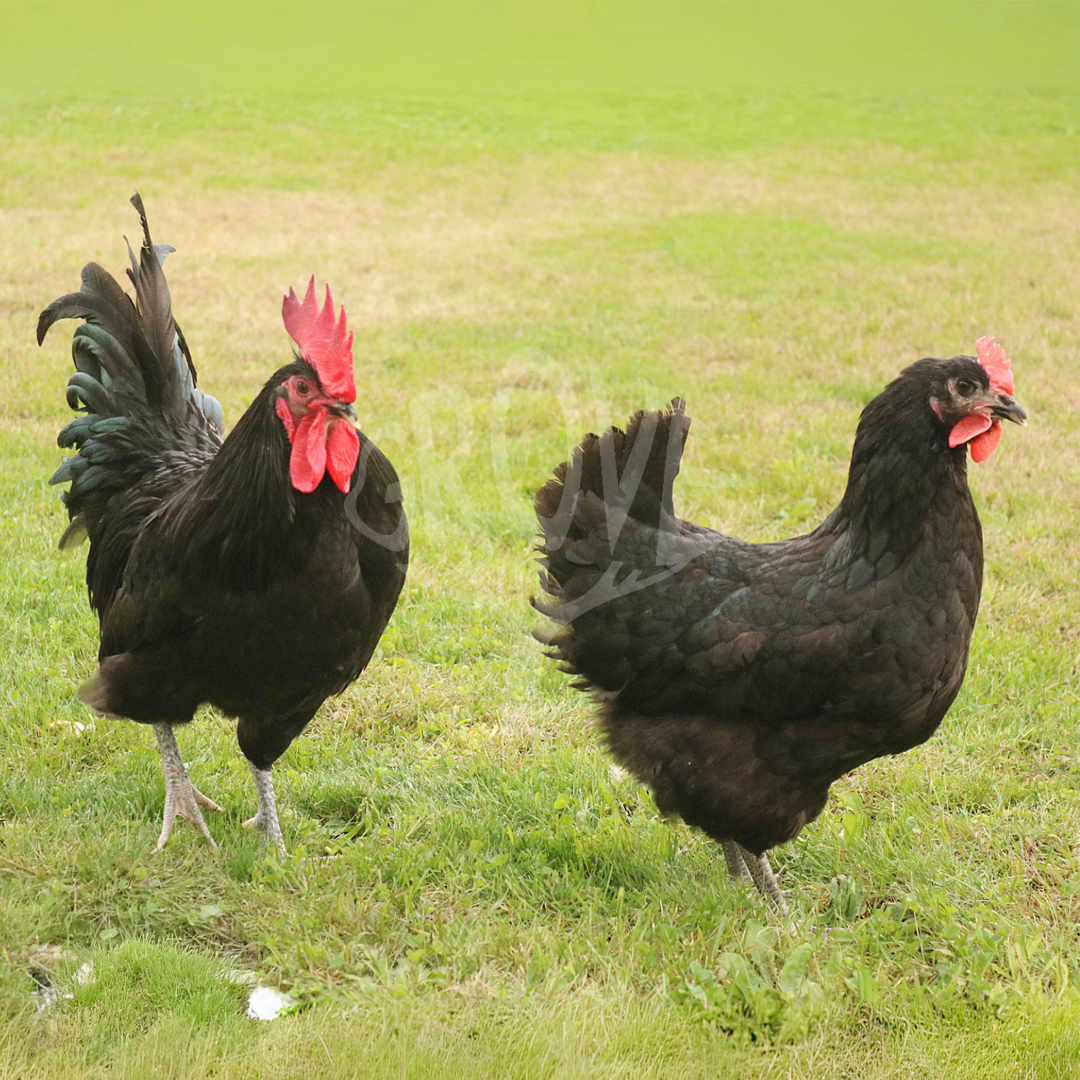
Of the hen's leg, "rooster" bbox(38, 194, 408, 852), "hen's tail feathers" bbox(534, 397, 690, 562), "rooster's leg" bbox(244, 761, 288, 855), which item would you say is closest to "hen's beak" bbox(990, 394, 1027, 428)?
"hen's tail feathers" bbox(534, 397, 690, 562)

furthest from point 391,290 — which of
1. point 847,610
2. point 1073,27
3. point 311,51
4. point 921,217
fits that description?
point 1073,27

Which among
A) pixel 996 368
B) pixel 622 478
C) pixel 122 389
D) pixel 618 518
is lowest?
pixel 618 518

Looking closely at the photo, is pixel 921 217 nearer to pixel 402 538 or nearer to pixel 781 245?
pixel 781 245

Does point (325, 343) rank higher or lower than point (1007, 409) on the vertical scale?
higher

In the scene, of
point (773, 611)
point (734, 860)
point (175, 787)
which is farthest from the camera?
point (175, 787)

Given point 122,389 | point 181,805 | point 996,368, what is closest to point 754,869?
point 996,368

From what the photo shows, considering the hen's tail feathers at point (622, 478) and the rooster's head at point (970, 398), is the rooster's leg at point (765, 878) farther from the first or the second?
the rooster's head at point (970, 398)

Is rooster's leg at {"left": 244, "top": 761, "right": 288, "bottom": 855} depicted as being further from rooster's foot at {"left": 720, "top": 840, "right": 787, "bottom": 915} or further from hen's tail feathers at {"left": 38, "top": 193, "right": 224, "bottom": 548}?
rooster's foot at {"left": 720, "top": 840, "right": 787, "bottom": 915}

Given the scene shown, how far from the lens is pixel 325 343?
362 centimetres

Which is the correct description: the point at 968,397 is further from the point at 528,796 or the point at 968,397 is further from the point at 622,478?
the point at 528,796

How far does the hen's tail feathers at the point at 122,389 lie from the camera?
4.54m

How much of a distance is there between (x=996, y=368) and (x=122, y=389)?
3.42 metres

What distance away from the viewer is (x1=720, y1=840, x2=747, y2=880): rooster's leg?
428cm

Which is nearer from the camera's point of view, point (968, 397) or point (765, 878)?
point (968, 397)
